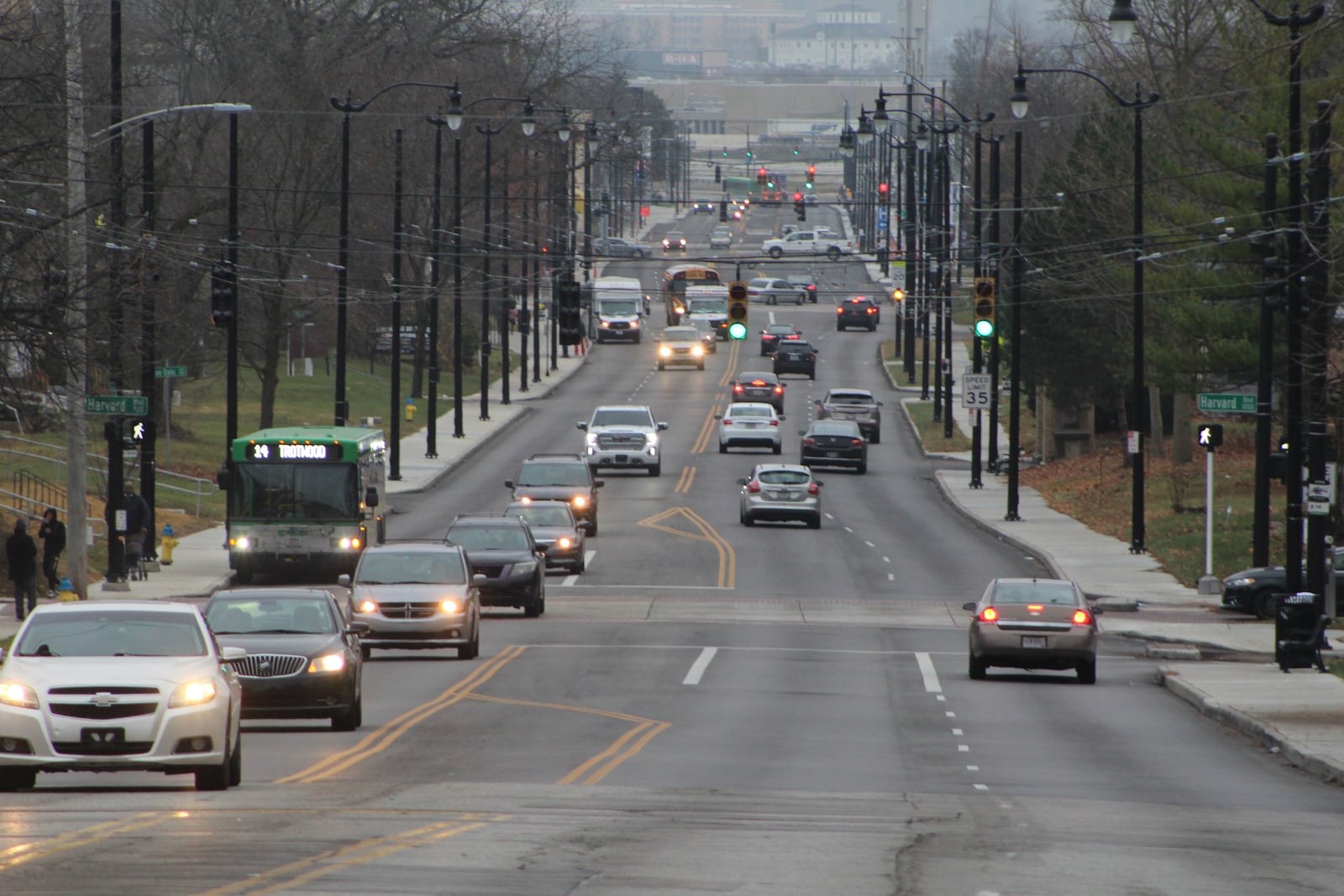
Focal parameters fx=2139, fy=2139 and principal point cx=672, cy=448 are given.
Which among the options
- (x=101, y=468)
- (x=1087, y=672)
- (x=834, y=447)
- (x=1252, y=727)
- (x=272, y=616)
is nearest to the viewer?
(x=272, y=616)

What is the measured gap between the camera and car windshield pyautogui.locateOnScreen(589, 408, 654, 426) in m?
61.8

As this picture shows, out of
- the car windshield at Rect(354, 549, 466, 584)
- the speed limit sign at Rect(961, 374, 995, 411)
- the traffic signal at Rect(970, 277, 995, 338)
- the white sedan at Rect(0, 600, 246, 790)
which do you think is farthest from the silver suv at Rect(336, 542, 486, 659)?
the speed limit sign at Rect(961, 374, 995, 411)

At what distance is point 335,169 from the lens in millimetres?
67875

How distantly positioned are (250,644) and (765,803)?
675cm

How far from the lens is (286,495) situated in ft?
127

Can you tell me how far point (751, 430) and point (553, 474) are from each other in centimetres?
2042

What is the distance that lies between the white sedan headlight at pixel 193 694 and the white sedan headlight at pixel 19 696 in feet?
3.16

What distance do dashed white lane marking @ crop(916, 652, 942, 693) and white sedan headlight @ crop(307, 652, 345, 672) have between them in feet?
28.5

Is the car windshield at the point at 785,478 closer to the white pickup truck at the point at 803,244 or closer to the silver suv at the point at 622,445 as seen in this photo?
the silver suv at the point at 622,445

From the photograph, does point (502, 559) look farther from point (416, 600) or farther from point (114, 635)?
point (114, 635)

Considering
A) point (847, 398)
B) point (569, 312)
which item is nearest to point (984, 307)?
point (569, 312)

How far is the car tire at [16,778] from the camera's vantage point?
15.6 m

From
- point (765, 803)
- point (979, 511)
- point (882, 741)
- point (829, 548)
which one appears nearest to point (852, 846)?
point (765, 803)

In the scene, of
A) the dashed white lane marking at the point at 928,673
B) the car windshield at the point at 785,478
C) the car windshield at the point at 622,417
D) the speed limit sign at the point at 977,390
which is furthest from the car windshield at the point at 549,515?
the car windshield at the point at 622,417
